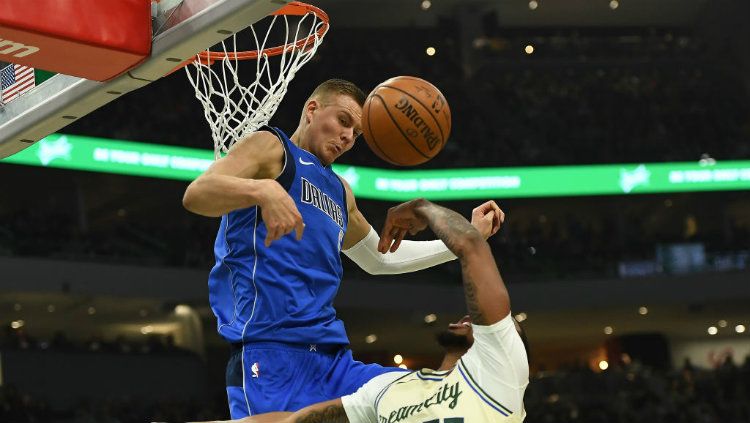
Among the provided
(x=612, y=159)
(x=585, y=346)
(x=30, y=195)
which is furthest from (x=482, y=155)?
(x=30, y=195)

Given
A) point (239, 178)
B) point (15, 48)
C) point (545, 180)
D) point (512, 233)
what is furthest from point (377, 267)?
point (545, 180)

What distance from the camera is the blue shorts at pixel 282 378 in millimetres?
3992

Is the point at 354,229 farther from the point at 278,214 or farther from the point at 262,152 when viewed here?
the point at 278,214

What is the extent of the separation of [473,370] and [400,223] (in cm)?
93

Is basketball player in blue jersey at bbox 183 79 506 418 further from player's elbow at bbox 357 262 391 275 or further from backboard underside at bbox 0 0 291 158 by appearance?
player's elbow at bbox 357 262 391 275

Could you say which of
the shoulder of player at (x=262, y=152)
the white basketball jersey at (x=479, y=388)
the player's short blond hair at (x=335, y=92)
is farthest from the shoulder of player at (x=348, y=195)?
the white basketball jersey at (x=479, y=388)

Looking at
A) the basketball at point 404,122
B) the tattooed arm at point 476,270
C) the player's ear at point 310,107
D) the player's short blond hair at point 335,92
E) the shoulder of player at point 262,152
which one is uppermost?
the player's short blond hair at point 335,92

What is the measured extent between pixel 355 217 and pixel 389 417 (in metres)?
1.34

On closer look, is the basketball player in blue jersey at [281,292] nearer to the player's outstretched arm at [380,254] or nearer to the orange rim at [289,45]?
the player's outstretched arm at [380,254]

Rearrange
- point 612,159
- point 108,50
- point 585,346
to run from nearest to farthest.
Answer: point 108,50 < point 612,159 < point 585,346

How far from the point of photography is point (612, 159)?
23266 mm

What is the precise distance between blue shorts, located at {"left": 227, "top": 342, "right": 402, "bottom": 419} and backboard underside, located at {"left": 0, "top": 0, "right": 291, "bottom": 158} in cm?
108

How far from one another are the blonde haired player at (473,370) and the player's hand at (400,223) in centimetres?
39

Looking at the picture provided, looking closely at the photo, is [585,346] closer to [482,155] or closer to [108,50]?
[482,155]
